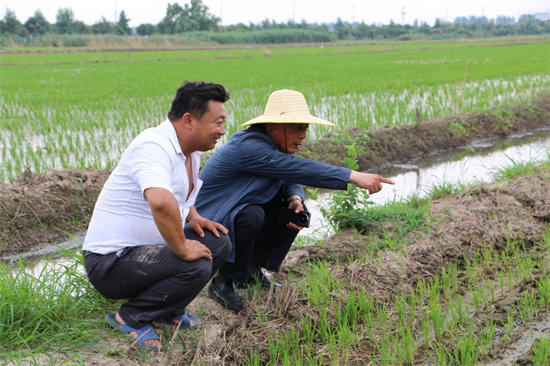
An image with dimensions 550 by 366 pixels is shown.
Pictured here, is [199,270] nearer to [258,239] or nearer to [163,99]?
[258,239]

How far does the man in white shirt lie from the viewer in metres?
2.24

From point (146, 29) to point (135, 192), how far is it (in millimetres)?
44359

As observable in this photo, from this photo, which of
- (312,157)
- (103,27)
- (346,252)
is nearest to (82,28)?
(103,27)

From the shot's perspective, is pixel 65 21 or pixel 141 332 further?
pixel 65 21

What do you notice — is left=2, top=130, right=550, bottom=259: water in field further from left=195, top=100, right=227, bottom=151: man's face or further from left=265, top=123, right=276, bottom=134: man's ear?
left=195, top=100, right=227, bottom=151: man's face

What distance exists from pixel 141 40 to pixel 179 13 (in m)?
14.4

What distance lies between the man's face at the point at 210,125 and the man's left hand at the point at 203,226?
35 cm

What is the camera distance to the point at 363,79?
13383mm

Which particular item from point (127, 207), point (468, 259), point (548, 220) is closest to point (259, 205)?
point (127, 207)

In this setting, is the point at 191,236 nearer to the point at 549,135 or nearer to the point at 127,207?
the point at 127,207

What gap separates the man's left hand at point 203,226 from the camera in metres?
2.53

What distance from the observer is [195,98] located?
A: 2.32 m

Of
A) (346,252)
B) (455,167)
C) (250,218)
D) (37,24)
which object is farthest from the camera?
(37,24)

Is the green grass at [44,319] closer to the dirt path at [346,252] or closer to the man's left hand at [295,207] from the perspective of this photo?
the dirt path at [346,252]
